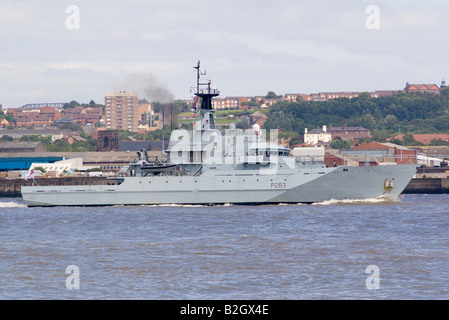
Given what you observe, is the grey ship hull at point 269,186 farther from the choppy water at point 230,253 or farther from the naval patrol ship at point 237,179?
the choppy water at point 230,253

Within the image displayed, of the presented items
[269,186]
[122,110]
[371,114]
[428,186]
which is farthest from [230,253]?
[122,110]

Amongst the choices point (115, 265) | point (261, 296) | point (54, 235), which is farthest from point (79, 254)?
point (261, 296)

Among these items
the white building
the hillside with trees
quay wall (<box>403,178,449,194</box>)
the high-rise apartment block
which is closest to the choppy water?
quay wall (<box>403,178,449,194</box>)

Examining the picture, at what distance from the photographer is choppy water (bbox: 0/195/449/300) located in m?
17.6

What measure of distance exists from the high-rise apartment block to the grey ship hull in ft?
409

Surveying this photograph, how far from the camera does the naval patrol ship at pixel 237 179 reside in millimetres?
38875

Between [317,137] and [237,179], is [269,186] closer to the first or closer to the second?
[237,179]

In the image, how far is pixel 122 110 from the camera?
168250 mm

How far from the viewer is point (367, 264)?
20.6 m

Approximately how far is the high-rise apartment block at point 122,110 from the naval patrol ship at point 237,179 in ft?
406

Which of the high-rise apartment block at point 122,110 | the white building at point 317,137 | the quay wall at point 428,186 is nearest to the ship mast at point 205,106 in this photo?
the quay wall at point 428,186

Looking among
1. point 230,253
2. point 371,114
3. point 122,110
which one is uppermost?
point 122,110

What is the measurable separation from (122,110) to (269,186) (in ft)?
434
